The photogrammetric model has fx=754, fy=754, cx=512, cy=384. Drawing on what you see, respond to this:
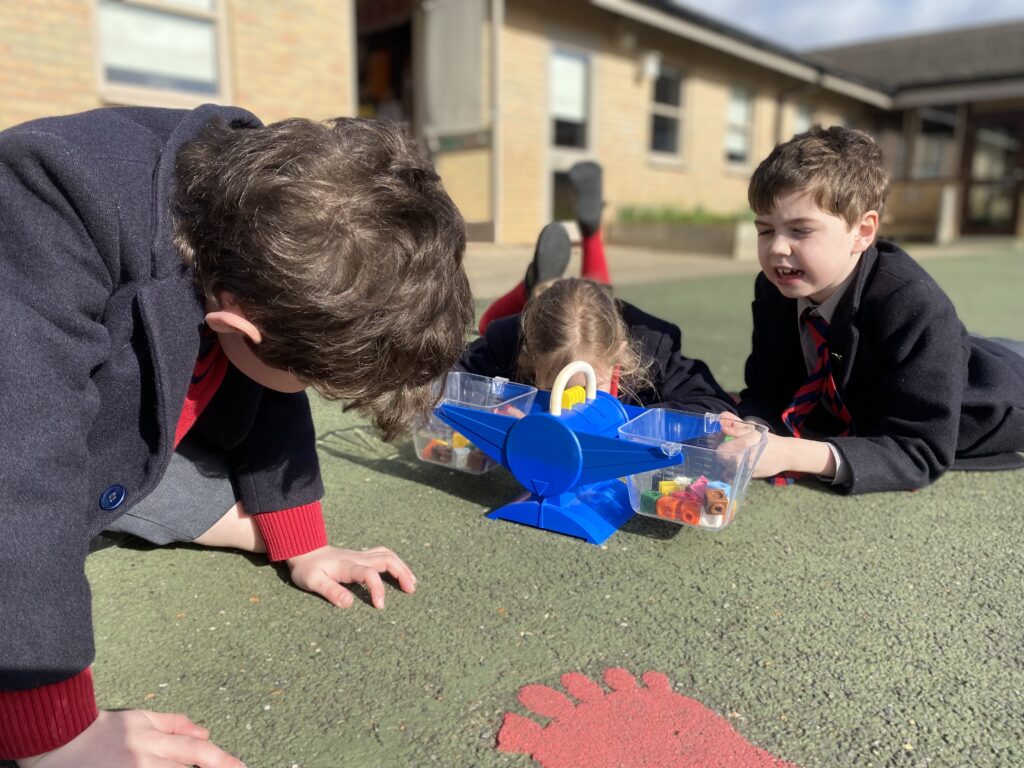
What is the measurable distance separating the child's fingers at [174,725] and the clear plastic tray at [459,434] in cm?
79

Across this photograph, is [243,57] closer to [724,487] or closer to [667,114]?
[724,487]

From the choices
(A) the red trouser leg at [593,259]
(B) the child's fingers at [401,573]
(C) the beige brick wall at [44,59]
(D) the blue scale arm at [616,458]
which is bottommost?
(B) the child's fingers at [401,573]

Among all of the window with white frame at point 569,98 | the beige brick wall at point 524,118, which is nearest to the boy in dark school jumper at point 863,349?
the beige brick wall at point 524,118

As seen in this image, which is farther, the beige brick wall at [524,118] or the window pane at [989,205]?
Result: the window pane at [989,205]

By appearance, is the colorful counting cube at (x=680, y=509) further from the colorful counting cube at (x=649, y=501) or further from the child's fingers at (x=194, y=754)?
the child's fingers at (x=194, y=754)

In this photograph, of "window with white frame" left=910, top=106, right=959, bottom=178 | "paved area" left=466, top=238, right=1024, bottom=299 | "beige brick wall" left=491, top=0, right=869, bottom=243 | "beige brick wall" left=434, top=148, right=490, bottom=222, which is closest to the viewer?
"paved area" left=466, top=238, right=1024, bottom=299

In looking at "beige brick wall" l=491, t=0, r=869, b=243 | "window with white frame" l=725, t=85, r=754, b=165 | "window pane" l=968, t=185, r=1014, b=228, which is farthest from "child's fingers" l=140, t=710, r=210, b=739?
"window pane" l=968, t=185, r=1014, b=228

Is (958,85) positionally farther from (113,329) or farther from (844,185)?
(113,329)

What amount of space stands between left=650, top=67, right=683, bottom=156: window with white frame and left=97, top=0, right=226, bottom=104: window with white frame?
582 centimetres

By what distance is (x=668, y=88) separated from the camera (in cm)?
990

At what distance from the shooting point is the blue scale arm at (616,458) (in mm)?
1267

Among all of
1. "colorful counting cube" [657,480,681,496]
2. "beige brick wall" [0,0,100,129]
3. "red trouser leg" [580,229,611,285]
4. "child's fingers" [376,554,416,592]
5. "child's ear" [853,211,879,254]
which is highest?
"beige brick wall" [0,0,100,129]

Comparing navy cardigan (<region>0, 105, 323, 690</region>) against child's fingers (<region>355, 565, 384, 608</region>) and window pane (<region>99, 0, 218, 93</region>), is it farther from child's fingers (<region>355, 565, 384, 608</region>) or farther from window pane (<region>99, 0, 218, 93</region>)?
window pane (<region>99, 0, 218, 93</region>)

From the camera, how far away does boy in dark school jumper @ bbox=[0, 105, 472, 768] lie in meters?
0.75
